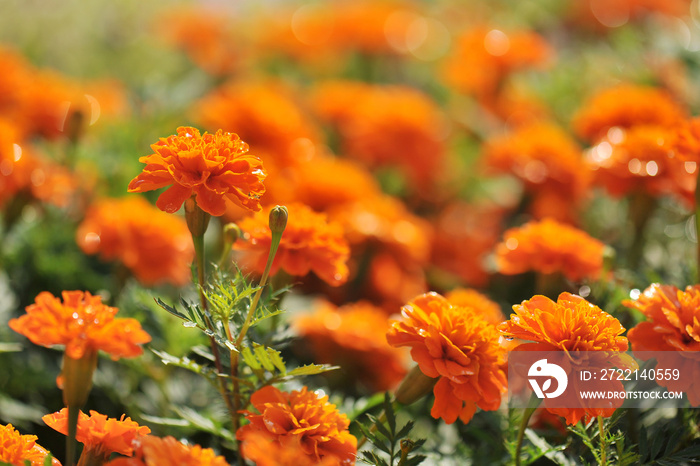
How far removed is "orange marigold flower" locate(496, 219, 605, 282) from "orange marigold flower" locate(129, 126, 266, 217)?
35 cm

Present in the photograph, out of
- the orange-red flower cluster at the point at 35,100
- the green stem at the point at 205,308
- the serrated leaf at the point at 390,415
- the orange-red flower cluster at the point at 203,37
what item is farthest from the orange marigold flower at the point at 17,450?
the orange-red flower cluster at the point at 203,37

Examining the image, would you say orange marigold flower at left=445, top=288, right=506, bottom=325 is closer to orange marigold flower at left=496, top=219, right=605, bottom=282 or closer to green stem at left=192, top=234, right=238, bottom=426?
orange marigold flower at left=496, top=219, right=605, bottom=282

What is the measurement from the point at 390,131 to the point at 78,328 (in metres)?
0.96

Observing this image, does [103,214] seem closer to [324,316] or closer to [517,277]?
[324,316]

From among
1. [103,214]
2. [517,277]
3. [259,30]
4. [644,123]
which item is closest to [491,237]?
[517,277]

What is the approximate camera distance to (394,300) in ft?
3.49

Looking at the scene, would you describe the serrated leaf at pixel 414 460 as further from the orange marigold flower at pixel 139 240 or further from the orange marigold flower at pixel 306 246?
the orange marigold flower at pixel 139 240

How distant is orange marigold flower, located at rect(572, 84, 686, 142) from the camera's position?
1.01m

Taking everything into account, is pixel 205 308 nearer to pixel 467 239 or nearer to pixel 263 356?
pixel 263 356

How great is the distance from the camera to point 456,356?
0.53m

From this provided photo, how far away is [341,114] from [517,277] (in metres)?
0.59

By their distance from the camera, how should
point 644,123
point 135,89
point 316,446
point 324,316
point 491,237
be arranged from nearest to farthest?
point 316,446 → point 324,316 → point 644,123 → point 491,237 → point 135,89

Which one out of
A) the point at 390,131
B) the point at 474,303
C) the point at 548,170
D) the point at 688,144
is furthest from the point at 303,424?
the point at 390,131

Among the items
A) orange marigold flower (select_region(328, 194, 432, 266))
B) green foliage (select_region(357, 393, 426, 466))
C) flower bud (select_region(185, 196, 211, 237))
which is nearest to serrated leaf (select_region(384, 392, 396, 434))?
green foliage (select_region(357, 393, 426, 466))
